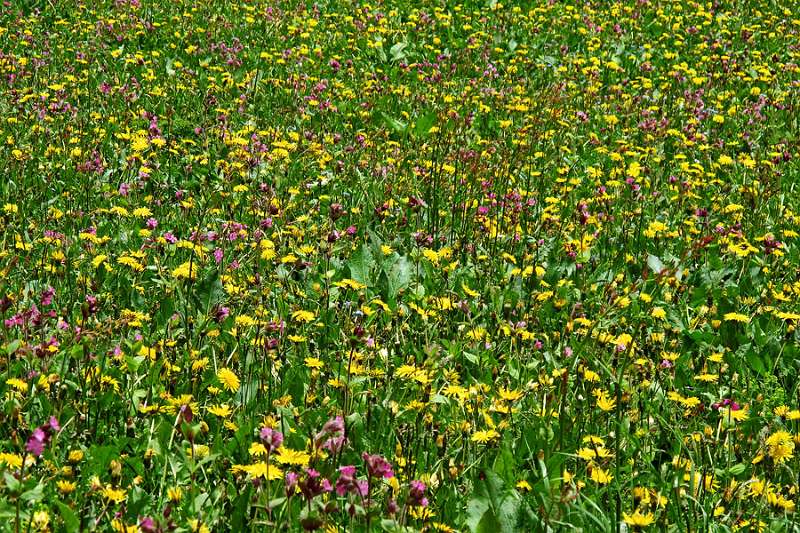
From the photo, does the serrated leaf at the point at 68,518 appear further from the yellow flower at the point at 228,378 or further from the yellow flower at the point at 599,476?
the yellow flower at the point at 599,476

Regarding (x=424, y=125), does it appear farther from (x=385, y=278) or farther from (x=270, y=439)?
(x=270, y=439)

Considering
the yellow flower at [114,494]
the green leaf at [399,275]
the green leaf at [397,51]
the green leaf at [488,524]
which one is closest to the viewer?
the yellow flower at [114,494]

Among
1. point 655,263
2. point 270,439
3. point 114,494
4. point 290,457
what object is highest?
point 270,439

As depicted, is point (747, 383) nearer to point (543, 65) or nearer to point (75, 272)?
point (75, 272)

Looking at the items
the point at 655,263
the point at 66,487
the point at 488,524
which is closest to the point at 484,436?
the point at 488,524

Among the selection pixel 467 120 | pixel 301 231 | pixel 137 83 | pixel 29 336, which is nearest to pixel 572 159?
pixel 467 120

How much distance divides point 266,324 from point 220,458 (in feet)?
1.62

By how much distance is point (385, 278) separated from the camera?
156 inches

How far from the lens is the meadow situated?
239 cm

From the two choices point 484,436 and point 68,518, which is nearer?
point 68,518

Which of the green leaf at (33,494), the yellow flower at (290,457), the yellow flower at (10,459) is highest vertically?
the yellow flower at (290,457)

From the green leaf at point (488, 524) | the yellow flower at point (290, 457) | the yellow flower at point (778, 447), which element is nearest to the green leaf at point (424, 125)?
the yellow flower at point (778, 447)

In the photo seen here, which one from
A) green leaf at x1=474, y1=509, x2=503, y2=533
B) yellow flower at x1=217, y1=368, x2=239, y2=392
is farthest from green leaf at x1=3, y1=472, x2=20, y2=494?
green leaf at x1=474, y1=509, x2=503, y2=533

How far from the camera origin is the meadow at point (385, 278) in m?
2.39
